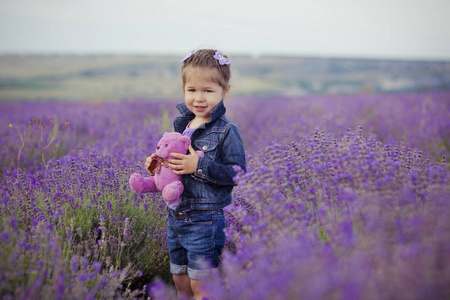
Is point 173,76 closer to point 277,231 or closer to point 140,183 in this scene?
point 140,183

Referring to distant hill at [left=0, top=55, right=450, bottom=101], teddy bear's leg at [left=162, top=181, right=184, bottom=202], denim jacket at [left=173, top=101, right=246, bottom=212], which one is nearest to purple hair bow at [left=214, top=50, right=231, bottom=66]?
denim jacket at [left=173, top=101, right=246, bottom=212]

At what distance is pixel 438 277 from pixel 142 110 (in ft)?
32.6

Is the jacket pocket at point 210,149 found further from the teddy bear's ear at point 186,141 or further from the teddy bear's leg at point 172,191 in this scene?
the teddy bear's leg at point 172,191

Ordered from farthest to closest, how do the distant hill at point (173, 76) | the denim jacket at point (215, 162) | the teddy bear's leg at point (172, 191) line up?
1. the distant hill at point (173, 76)
2. the denim jacket at point (215, 162)
3. the teddy bear's leg at point (172, 191)

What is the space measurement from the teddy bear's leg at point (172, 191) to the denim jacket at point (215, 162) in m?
0.12

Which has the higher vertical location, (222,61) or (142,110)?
(222,61)

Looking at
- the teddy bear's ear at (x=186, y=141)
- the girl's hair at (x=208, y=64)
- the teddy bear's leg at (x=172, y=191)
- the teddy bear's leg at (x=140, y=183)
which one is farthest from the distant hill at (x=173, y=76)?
the teddy bear's leg at (x=172, y=191)

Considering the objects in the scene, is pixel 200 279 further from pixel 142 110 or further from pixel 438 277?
pixel 142 110

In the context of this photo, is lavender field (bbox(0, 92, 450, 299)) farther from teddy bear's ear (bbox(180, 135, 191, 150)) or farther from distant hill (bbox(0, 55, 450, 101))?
distant hill (bbox(0, 55, 450, 101))

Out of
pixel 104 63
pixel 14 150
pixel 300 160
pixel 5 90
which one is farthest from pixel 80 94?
pixel 300 160

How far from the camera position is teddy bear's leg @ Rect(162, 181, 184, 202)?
1.84m

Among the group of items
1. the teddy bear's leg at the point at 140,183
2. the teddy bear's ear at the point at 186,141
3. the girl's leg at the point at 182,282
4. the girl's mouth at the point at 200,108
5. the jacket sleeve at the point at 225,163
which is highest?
the girl's mouth at the point at 200,108

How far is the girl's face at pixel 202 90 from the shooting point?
6.67 feet

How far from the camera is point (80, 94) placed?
764 inches
